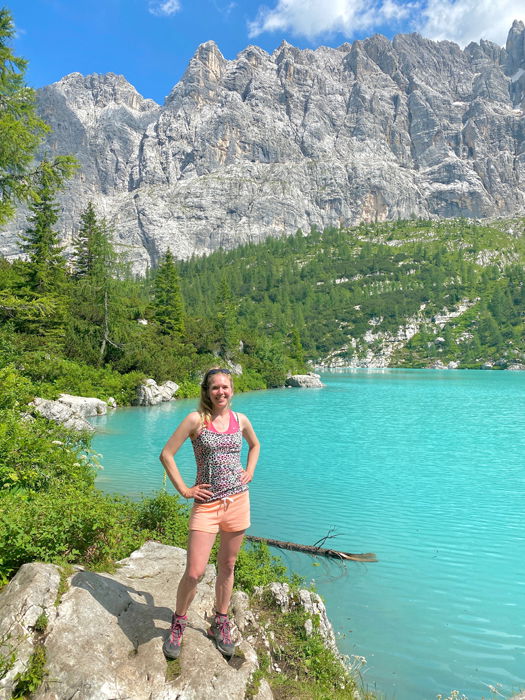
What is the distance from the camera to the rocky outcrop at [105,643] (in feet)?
12.1

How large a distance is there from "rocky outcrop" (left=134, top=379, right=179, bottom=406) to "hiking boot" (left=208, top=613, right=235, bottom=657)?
32880mm

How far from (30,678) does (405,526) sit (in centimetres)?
960

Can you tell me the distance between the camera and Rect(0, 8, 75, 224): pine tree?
508 inches

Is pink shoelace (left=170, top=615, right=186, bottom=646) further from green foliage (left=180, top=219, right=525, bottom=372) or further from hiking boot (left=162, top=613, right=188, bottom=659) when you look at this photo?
green foliage (left=180, top=219, right=525, bottom=372)

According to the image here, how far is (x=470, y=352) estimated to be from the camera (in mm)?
132625

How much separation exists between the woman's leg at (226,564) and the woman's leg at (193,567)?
0.80ft

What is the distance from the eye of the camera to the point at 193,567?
422 cm

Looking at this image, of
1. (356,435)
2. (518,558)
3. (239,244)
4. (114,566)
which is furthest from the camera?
(239,244)

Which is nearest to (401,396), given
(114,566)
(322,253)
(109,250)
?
(109,250)

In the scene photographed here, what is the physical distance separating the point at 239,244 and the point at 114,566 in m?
190

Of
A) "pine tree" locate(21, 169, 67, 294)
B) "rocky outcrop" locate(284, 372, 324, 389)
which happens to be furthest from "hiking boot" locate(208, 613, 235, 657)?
"rocky outcrop" locate(284, 372, 324, 389)

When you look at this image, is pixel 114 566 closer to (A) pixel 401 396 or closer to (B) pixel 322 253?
(A) pixel 401 396

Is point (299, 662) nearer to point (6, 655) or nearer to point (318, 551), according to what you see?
point (6, 655)

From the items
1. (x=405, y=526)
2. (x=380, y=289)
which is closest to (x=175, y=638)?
(x=405, y=526)
